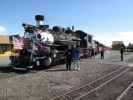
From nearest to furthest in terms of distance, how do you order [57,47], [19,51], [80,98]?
[80,98], [19,51], [57,47]

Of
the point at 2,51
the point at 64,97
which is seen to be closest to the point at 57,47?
the point at 64,97

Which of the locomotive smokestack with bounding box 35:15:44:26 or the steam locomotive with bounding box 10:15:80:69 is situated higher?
the locomotive smokestack with bounding box 35:15:44:26

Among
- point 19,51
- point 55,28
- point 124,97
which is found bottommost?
point 124,97

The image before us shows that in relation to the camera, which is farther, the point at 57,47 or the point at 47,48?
the point at 57,47

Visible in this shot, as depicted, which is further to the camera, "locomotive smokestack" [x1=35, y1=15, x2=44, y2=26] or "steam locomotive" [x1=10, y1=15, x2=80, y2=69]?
"locomotive smokestack" [x1=35, y1=15, x2=44, y2=26]

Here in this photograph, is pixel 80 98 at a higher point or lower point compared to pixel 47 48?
lower

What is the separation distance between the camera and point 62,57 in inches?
854

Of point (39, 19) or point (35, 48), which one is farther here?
point (39, 19)

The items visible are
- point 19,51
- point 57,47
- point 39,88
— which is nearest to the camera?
point 39,88

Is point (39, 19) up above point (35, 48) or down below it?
above

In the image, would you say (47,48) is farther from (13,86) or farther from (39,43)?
(13,86)

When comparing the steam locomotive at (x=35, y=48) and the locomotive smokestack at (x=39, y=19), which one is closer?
the steam locomotive at (x=35, y=48)

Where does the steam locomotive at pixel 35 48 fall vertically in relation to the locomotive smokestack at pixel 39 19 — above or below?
below

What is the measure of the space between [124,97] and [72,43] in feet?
48.1
